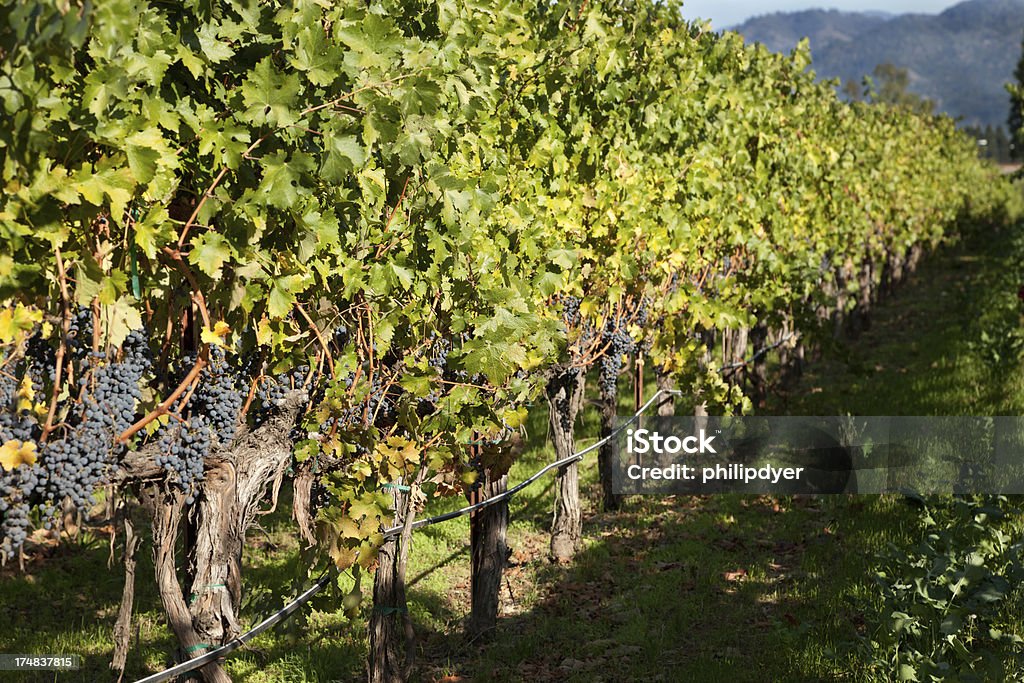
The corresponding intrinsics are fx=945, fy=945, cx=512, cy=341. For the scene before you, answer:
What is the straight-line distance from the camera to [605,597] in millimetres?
7543

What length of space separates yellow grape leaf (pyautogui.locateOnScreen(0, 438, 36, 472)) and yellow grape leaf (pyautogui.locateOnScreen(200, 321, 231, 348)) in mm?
726

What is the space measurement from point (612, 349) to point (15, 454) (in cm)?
587

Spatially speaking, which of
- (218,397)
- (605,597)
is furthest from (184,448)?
(605,597)

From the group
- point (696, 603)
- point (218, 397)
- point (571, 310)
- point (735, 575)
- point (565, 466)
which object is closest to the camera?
point (218, 397)

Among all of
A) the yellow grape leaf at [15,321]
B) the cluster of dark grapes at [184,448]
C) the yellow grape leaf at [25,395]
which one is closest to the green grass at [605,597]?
the cluster of dark grapes at [184,448]

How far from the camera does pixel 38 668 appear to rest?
6.32m

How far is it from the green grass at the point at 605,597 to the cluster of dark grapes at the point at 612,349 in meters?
1.51

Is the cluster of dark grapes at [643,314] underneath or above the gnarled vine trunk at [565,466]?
above

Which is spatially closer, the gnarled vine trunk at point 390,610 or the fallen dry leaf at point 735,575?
the gnarled vine trunk at point 390,610

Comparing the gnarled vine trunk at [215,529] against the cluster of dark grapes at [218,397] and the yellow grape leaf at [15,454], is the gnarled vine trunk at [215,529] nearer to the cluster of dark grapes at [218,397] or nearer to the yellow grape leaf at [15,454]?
the cluster of dark grapes at [218,397]

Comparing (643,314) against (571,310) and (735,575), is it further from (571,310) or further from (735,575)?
(735,575)

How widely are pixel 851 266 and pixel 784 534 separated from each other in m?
9.65

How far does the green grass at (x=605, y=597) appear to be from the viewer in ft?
20.5

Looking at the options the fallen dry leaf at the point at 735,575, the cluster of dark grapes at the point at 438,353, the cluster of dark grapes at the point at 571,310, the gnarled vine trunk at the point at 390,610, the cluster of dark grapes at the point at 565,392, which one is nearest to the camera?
the gnarled vine trunk at the point at 390,610
